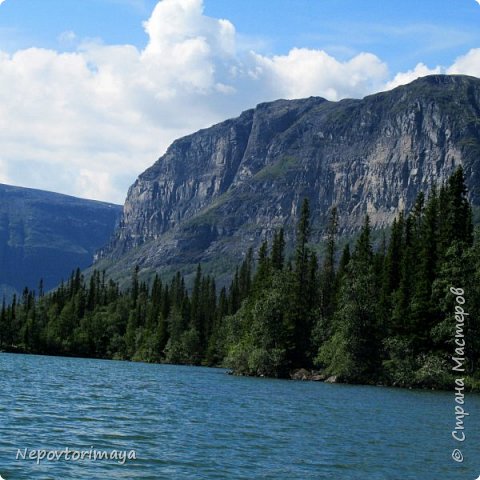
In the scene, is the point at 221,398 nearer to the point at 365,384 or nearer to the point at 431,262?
the point at 365,384

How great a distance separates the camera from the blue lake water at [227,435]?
26.1 m

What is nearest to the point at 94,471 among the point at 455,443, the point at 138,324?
the point at 455,443

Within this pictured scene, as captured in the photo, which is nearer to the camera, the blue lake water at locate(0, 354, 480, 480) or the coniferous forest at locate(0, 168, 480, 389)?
the blue lake water at locate(0, 354, 480, 480)

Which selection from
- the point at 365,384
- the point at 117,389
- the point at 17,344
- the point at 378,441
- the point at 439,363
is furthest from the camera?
the point at 17,344

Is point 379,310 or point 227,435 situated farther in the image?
point 379,310

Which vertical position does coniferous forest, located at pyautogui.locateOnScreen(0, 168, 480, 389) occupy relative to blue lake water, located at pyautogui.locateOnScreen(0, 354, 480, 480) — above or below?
above

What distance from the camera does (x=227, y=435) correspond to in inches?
1331

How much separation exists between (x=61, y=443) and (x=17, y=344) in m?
154

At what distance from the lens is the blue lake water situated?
26.1 metres

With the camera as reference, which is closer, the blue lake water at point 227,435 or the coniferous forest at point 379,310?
the blue lake water at point 227,435

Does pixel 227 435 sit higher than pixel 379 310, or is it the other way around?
A: pixel 379 310

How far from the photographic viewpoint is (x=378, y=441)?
34594 millimetres

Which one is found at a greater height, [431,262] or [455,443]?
[431,262]

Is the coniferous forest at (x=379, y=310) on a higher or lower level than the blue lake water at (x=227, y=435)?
higher
